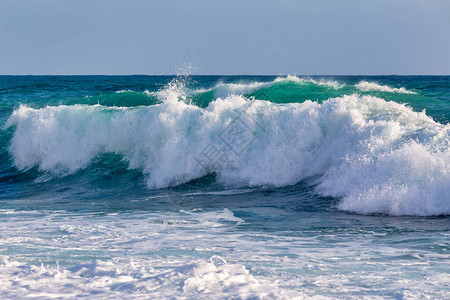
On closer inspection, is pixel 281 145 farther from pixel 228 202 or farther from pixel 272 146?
pixel 228 202

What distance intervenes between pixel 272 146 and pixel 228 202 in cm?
250

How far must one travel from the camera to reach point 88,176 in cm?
1301

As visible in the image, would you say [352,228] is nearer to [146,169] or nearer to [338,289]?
[338,289]

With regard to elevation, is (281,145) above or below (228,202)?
above

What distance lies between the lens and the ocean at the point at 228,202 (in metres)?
4.47

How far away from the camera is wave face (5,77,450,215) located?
8305mm

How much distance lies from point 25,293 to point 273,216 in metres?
4.62

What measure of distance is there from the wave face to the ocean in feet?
0.11

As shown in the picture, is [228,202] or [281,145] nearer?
[228,202]

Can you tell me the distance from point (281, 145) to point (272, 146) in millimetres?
203

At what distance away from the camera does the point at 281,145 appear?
11.4 metres

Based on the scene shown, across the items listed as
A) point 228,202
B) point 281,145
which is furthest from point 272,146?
point 228,202

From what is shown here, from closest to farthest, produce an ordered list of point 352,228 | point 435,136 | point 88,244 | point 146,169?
1. point 88,244
2. point 352,228
3. point 435,136
4. point 146,169

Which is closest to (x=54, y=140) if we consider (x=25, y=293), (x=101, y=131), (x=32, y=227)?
(x=101, y=131)
